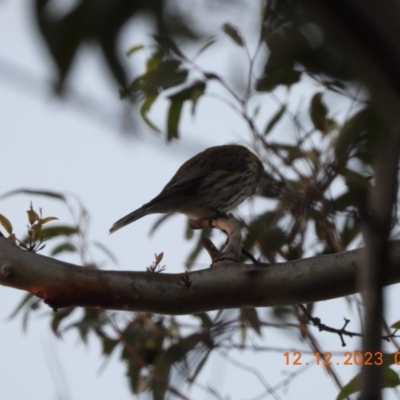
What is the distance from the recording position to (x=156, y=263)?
1.91 m

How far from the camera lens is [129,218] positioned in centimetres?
348

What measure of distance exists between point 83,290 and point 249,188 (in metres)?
2.43

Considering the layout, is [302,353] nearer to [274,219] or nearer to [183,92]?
[274,219]

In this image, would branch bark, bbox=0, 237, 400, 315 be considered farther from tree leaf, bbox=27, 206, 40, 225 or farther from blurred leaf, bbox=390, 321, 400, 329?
blurred leaf, bbox=390, 321, 400, 329

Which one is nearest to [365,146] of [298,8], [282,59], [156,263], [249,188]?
[282,59]

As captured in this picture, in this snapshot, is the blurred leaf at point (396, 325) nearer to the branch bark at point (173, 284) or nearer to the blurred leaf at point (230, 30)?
the branch bark at point (173, 284)

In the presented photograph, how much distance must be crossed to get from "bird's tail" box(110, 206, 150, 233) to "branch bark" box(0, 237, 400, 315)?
5.05ft

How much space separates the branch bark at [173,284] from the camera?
181 centimetres

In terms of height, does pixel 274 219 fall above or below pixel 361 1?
above

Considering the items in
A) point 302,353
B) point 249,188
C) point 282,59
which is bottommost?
point 282,59

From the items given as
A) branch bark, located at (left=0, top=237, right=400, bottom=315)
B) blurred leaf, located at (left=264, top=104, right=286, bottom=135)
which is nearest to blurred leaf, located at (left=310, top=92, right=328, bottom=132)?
blurred leaf, located at (left=264, top=104, right=286, bottom=135)

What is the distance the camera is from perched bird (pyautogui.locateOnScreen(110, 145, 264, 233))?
12.7 feet

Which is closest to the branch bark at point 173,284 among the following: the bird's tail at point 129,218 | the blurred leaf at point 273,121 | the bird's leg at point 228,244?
the bird's leg at point 228,244

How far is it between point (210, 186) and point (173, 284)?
2372 mm
